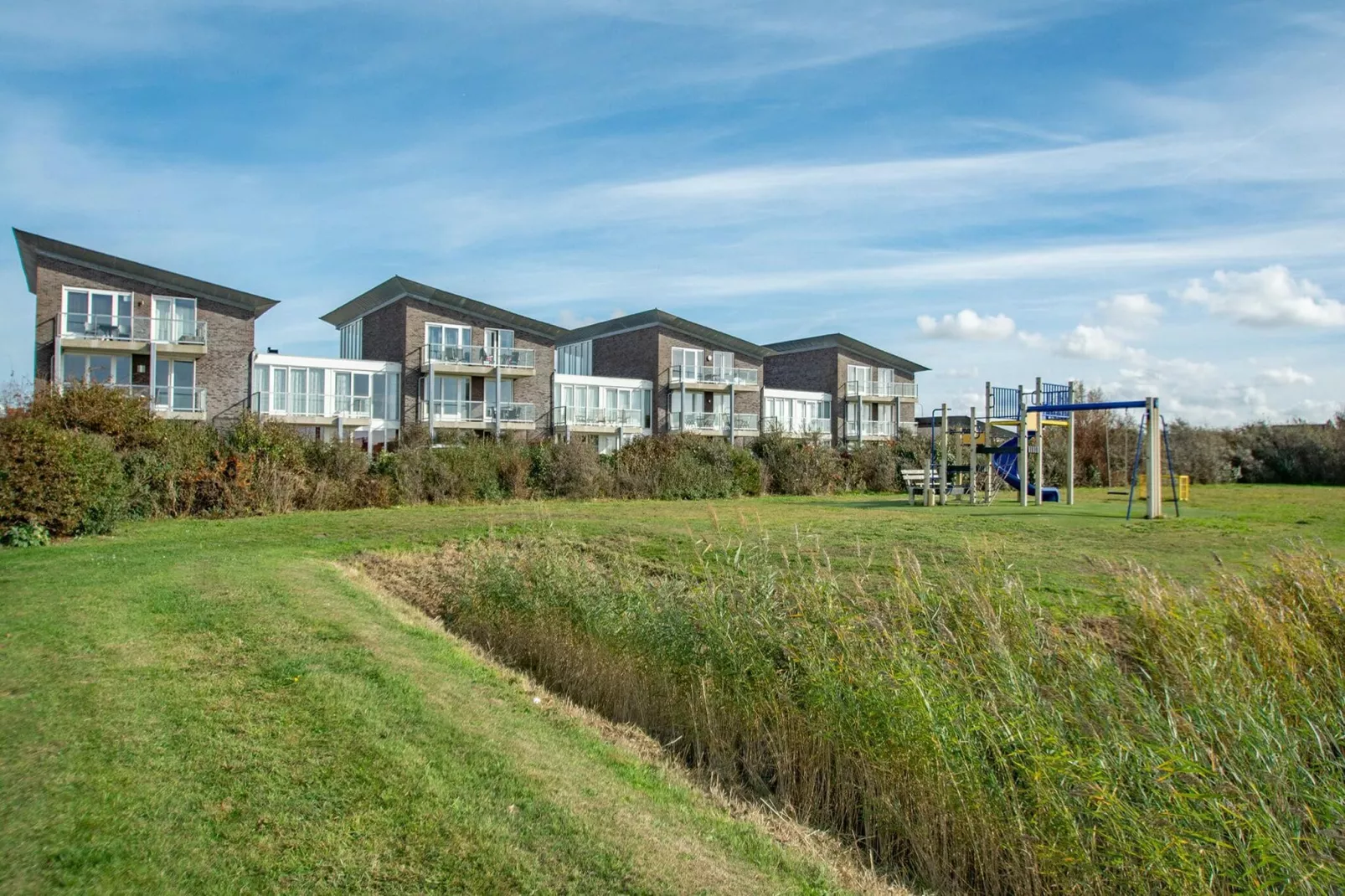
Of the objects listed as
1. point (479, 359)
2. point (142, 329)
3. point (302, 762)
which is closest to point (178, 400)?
point (142, 329)

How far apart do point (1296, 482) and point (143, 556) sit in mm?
48861

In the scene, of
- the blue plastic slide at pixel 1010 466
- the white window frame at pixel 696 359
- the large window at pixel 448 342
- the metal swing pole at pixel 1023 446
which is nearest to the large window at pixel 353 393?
the large window at pixel 448 342

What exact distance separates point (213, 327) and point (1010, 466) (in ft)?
97.4

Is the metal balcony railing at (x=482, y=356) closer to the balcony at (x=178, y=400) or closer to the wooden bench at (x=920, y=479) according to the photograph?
the balcony at (x=178, y=400)

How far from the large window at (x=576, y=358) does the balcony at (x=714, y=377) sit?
6.82 m

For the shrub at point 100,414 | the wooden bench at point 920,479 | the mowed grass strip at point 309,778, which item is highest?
the shrub at point 100,414

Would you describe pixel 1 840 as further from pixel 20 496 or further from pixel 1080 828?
pixel 20 496

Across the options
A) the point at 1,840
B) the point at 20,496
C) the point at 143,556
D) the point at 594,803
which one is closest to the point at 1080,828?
the point at 594,803

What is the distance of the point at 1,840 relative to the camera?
4508 mm

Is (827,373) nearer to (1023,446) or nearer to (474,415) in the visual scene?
(474,415)

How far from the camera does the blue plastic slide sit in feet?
93.7

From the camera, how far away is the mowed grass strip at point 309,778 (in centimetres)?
464

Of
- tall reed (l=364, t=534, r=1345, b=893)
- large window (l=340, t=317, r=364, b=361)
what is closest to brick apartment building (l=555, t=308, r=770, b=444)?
large window (l=340, t=317, r=364, b=361)

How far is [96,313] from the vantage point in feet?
113
